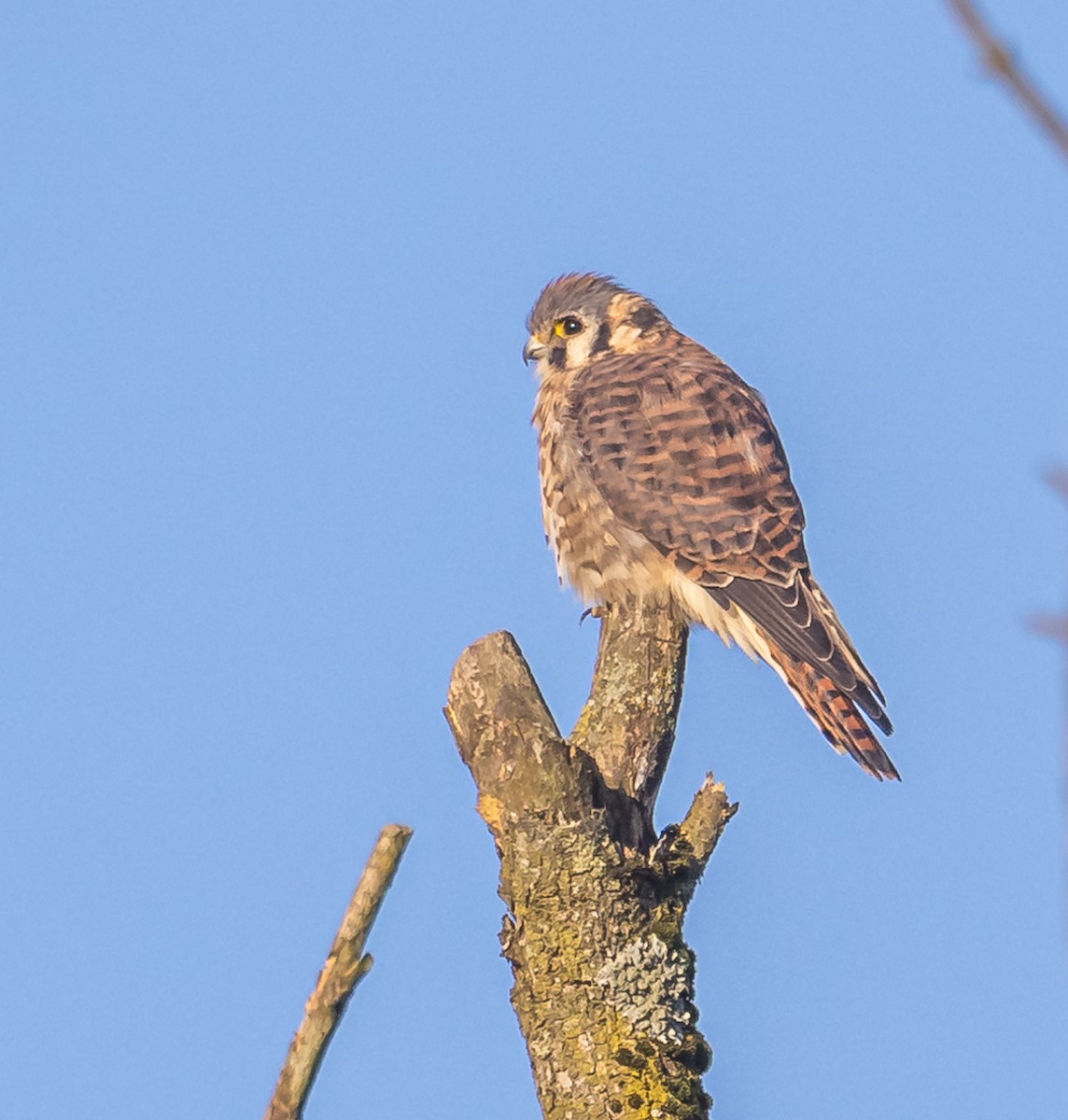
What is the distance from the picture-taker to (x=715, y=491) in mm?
5496

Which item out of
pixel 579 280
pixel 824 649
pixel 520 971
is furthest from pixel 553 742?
pixel 579 280

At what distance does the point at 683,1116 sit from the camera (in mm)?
2988

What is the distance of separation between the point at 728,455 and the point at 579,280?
1607mm

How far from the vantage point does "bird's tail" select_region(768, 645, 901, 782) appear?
15.8 feet

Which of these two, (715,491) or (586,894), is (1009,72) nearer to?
(586,894)

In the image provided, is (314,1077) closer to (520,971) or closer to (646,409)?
(520,971)

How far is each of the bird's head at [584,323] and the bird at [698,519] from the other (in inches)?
17.9

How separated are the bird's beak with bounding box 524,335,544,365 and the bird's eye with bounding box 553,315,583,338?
0.10m

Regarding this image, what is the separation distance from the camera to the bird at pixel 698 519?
5105 millimetres

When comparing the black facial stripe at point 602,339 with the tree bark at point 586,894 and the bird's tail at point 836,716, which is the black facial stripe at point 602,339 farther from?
the tree bark at point 586,894

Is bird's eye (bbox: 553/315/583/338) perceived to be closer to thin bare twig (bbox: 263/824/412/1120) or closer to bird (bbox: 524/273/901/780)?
bird (bbox: 524/273/901/780)

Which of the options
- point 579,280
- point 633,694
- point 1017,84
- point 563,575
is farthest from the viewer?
point 579,280

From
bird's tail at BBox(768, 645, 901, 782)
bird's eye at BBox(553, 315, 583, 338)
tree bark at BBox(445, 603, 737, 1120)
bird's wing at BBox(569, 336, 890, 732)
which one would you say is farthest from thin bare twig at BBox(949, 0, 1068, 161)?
bird's eye at BBox(553, 315, 583, 338)

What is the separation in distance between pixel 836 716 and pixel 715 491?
97cm
